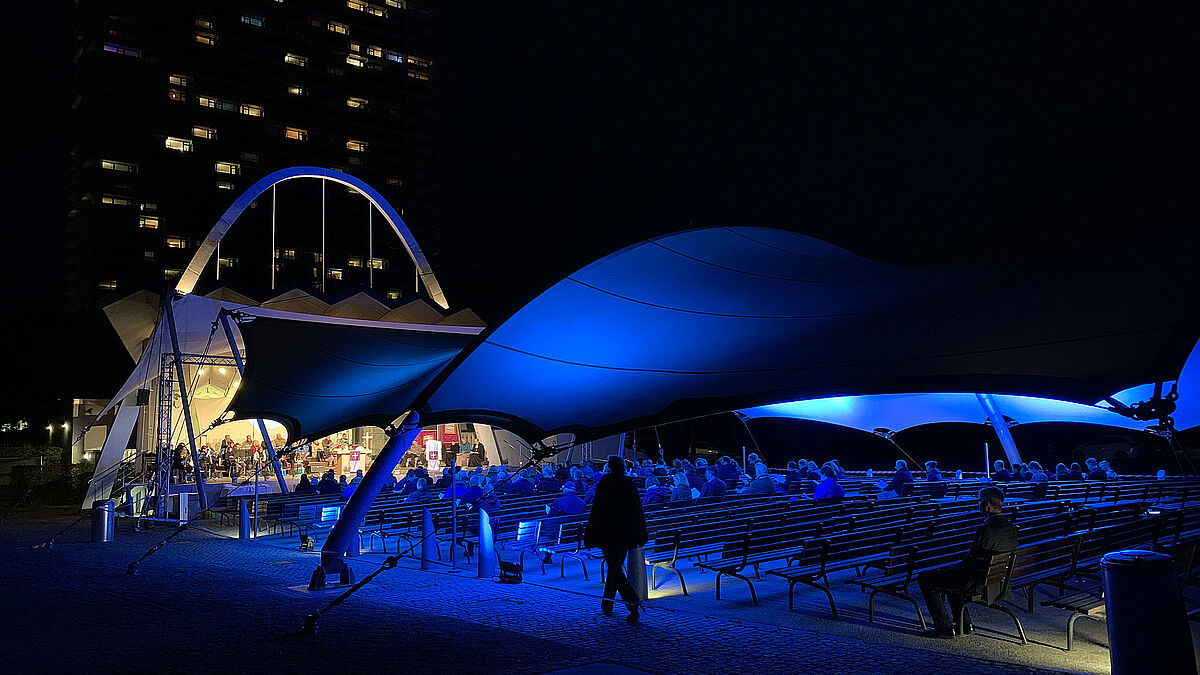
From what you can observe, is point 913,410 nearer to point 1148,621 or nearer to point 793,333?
point 793,333

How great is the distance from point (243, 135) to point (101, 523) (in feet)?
296

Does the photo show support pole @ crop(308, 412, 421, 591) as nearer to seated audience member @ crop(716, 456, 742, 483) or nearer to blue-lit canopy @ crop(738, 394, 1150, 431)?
seated audience member @ crop(716, 456, 742, 483)

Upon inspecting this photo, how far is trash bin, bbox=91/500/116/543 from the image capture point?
51.7ft

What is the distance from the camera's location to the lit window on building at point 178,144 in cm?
8962

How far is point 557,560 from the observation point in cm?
1215

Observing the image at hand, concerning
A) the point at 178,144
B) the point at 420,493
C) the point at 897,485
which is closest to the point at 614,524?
the point at 420,493

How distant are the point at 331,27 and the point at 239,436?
8227 centimetres

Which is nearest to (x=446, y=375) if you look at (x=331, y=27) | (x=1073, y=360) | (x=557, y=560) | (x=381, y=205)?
(x=557, y=560)

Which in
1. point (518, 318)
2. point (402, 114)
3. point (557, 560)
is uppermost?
point (402, 114)

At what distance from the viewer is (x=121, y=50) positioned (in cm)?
8656

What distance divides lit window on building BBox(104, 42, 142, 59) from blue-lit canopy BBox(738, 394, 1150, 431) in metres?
85.3

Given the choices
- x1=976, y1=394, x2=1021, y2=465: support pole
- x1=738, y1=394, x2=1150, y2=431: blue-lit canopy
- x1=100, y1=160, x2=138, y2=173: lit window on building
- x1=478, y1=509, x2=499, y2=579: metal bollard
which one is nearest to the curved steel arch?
x1=738, y1=394, x2=1150, y2=431: blue-lit canopy

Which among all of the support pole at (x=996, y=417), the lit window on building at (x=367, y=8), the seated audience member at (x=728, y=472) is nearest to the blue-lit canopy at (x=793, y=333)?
the seated audience member at (x=728, y=472)

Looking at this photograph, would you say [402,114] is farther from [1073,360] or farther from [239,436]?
[1073,360]
